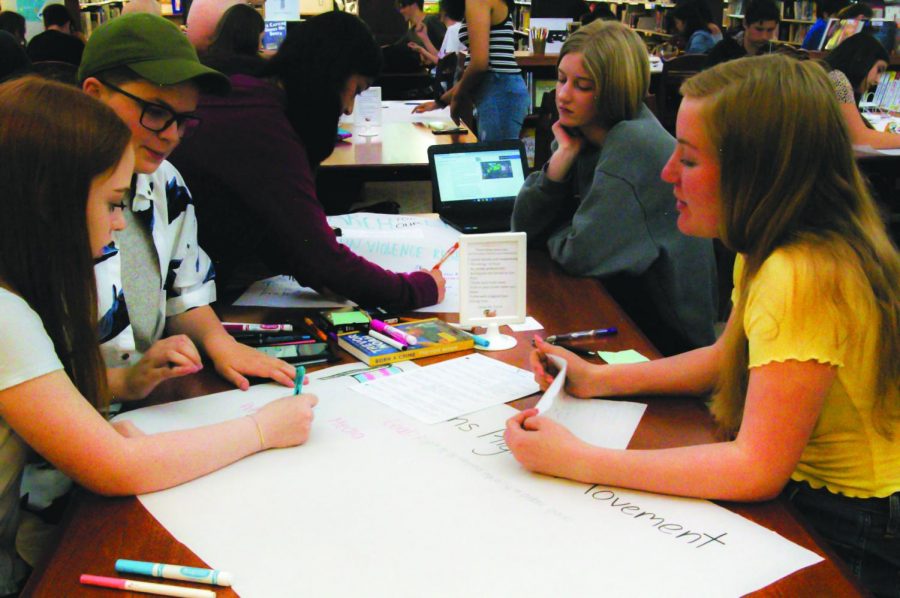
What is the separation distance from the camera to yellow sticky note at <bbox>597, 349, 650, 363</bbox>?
1.45 m

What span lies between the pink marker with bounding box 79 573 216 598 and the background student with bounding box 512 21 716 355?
134 centimetres

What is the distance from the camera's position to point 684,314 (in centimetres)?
203

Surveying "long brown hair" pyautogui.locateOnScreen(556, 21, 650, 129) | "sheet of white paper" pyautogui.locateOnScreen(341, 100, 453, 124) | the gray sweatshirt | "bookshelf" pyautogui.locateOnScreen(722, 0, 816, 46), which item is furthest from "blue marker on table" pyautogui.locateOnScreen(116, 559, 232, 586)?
"bookshelf" pyautogui.locateOnScreen(722, 0, 816, 46)

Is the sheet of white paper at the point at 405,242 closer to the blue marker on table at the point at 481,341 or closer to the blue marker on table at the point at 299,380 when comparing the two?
the blue marker on table at the point at 481,341

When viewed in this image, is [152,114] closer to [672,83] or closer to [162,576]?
[162,576]

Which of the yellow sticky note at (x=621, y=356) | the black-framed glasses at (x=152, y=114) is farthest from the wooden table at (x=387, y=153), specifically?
the yellow sticky note at (x=621, y=356)

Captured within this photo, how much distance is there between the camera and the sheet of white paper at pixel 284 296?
1794mm

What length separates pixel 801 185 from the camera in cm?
104

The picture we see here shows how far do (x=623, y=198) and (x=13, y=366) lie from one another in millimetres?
1419

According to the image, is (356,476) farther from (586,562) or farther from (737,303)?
(737,303)

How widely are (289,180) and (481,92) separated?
2956 mm

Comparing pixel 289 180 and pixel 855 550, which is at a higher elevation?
pixel 289 180

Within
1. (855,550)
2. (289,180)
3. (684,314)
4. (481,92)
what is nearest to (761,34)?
(481,92)

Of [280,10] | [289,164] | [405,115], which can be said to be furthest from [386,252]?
[280,10]
